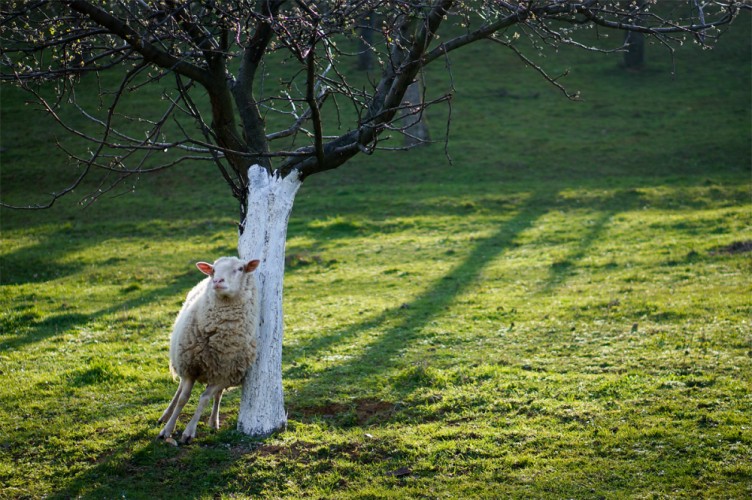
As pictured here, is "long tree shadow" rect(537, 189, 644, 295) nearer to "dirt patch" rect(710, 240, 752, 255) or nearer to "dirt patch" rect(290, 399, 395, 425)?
"dirt patch" rect(710, 240, 752, 255)

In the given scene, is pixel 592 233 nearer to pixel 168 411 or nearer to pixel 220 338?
pixel 220 338


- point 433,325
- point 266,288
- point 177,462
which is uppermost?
point 266,288

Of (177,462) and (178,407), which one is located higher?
(178,407)

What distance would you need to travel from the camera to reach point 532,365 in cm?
968

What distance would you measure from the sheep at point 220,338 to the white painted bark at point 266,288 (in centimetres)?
13

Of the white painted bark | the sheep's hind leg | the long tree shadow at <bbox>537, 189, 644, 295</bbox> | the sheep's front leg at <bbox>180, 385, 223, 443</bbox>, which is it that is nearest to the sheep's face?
the white painted bark

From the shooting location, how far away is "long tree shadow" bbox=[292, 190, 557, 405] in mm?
9703

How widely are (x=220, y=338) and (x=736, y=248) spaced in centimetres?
1308

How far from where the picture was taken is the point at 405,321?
1229 centimetres

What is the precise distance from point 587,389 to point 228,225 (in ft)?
47.9

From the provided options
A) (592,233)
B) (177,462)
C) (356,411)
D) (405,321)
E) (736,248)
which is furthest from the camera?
(592,233)

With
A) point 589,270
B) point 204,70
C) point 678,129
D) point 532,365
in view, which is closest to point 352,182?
point 589,270

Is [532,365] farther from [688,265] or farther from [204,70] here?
[688,265]

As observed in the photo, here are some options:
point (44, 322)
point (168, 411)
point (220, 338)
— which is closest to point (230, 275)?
point (220, 338)
